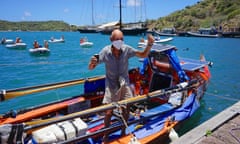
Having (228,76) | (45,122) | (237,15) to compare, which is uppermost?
(237,15)

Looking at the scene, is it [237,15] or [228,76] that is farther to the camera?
[237,15]

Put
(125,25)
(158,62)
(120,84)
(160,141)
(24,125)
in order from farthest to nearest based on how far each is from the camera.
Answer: (125,25) < (158,62) < (160,141) < (120,84) < (24,125)

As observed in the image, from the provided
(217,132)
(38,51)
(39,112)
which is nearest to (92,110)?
(39,112)

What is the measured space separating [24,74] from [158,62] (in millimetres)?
13154

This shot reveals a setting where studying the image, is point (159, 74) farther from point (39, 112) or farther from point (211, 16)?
point (211, 16)

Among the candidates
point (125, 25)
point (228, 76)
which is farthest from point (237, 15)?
point (228, 76)

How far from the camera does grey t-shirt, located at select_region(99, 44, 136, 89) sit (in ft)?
16.1

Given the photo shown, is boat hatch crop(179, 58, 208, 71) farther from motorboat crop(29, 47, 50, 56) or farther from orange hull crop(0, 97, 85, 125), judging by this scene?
motorboat crop(29, 47, 50, 56)

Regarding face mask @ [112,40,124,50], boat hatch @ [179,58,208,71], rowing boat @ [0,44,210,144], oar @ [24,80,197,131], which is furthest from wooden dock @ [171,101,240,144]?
boat hatch @ [179,58,208,71]

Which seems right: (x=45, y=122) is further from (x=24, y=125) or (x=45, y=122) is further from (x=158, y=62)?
(x=158, y=62)

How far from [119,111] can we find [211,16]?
338ft

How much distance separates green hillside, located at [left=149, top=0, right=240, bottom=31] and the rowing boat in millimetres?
71833

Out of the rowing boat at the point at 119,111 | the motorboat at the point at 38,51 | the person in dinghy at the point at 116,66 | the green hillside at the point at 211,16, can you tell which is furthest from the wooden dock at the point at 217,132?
the green hillside at the point at 211,16

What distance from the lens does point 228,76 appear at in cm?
1777
